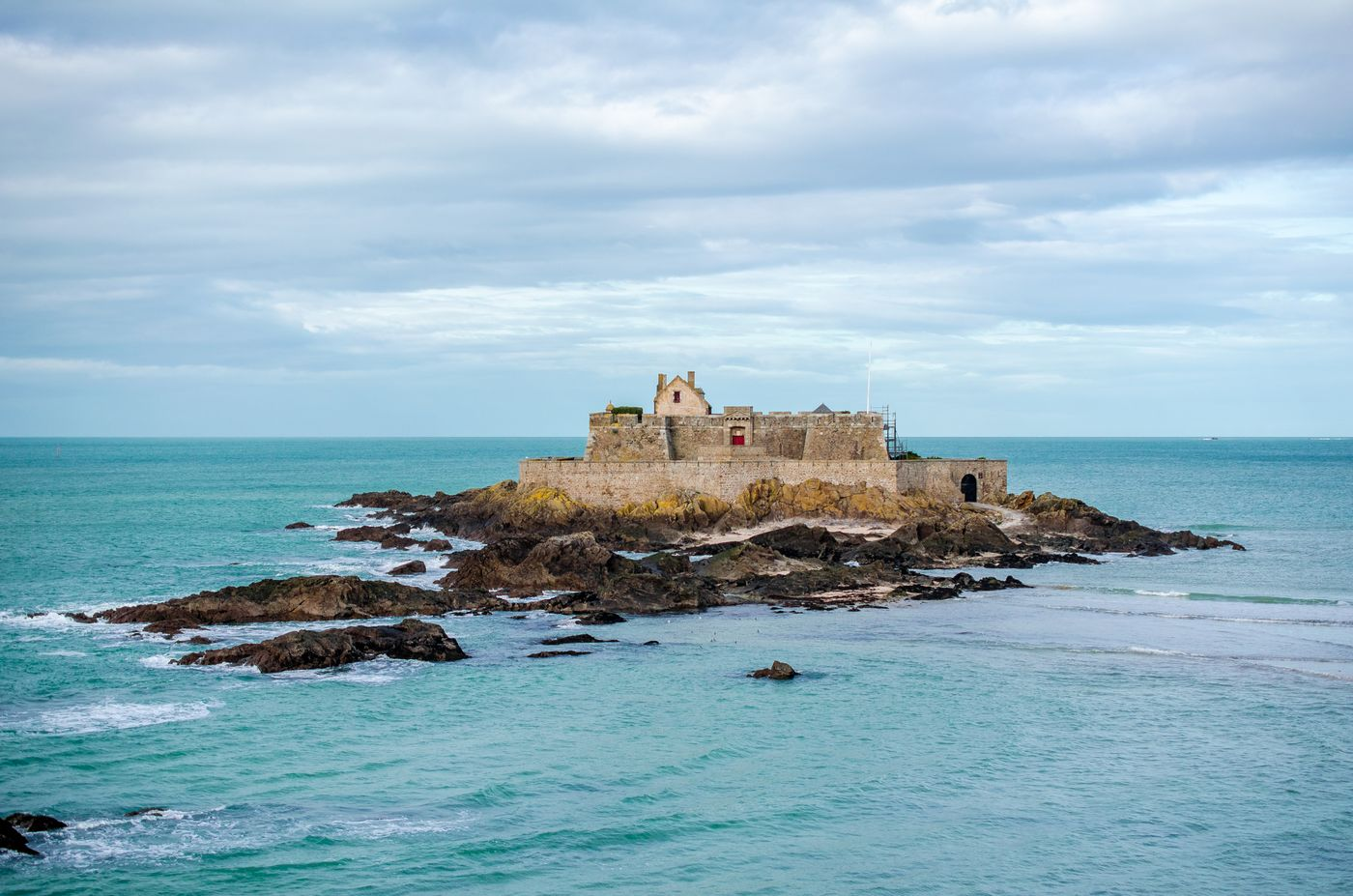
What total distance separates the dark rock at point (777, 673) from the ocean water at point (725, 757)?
1.30ft

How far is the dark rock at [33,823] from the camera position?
50.7 feet

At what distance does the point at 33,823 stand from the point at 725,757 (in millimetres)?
9745

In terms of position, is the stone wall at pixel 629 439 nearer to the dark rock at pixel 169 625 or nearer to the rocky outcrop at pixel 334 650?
the dark rock at pixel 169 625

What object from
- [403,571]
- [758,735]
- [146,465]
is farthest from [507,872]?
[146,465]

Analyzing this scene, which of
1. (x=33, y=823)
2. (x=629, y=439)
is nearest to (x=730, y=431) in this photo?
(x=629, y=439)

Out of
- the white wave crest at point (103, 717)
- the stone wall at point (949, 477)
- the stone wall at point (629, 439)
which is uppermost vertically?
the stone wall at point (629, 439)

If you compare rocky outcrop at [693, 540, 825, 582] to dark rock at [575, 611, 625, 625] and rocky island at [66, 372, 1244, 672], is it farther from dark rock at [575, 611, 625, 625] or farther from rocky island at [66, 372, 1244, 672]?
dark rock at [575, 611, 625, 625]

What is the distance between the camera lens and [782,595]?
35594mm

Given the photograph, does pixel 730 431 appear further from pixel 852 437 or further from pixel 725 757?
pixel 725 757

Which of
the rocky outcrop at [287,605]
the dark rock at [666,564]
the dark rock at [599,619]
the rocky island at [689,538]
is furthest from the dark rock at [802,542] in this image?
the rocky outcrop at [287,605]

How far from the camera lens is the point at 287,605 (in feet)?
101

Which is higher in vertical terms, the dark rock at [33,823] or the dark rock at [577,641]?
the dark rock at [577,641]

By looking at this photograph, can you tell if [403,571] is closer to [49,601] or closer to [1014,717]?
[49,601]

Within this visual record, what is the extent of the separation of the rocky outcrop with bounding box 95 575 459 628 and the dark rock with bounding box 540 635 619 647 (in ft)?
16.3
